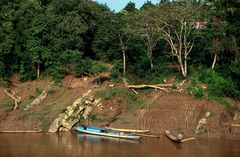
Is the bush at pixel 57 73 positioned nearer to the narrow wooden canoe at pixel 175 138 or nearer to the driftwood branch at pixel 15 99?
the driftwood branch at pixel 15 99

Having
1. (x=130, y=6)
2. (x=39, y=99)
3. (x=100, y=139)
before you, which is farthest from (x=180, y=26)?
(x=130, y=6)

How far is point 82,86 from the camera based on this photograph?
50688mm

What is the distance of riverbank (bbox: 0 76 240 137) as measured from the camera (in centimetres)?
4266

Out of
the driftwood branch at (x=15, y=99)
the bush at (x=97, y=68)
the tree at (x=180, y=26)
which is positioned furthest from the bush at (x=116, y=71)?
the driftwood branch at (x=15, y=99)

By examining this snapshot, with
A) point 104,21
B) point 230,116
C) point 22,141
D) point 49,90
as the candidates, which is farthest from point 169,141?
point 104,21

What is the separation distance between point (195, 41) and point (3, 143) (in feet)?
73.3

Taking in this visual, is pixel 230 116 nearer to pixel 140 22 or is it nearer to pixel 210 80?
pixel 210 80

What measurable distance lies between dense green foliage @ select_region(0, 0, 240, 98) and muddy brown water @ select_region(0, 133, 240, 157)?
7.95 metres

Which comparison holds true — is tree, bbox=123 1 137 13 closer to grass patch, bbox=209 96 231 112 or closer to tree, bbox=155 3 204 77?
tree, bbox=155 3 204 77

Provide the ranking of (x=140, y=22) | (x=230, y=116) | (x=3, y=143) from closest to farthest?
(x=3, y=143), (x=230, y=116), (x=140, y=22)

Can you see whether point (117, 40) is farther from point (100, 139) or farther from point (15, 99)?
point (100, 139)

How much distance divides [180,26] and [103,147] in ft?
55.9

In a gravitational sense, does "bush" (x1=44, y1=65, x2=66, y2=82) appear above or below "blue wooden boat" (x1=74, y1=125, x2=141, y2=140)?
above

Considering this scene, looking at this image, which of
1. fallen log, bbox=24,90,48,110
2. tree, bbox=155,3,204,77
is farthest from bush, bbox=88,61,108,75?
tree, bbox=155,3,204,77
